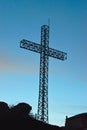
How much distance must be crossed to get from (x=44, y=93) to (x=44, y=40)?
6498 millimetres

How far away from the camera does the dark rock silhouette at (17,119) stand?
1966 cm

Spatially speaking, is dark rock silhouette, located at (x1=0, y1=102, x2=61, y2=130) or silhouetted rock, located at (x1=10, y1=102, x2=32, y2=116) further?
silhouetted rock, located at (x1=10, y1=102, x2=32, y2=116)

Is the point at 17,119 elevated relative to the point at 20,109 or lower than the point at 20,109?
lower

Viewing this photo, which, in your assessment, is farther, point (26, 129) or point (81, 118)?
point (81, 118)

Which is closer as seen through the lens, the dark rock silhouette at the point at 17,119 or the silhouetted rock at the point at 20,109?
the dark rock silhouette at the point at 17,119

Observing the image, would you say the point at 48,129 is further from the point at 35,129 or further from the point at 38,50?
the point at 38,50

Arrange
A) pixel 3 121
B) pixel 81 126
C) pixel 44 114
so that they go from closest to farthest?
pixel 3 121, pixel 81 126, pixel 44 114

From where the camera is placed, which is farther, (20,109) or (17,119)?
(20,109)

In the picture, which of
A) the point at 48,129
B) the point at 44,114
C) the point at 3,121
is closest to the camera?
the point at 3,121

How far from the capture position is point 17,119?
19.8 metres

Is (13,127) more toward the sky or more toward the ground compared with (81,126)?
more toward the ground

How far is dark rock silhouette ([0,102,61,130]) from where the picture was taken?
64.5 ft

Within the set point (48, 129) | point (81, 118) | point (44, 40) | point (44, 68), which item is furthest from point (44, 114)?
point (48, 129)

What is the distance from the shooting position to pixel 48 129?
21406 millimetres
